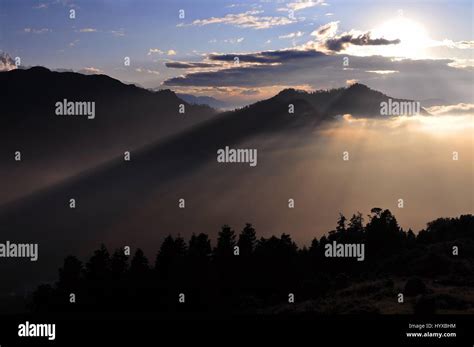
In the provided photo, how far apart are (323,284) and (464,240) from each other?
27596 mm

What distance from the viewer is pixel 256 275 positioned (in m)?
68.2

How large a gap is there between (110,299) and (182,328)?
31.2m

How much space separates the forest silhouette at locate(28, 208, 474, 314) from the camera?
2322 inches

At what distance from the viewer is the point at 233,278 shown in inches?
2699

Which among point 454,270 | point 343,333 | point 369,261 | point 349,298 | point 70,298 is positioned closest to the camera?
point 343,333

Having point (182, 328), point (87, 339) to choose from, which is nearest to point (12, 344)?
point (87, 339)

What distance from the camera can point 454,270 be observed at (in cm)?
6081

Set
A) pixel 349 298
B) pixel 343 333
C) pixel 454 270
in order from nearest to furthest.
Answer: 1. pixel 343 333
2. pixel 349 298
3. pixel 454 270

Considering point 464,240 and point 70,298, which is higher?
point 464,240

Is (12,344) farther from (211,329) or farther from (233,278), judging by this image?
(233,278)

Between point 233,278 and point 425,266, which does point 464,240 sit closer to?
point 425,266

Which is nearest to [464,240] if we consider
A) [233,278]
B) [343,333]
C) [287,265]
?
[287,265]

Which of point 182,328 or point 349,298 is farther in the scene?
point 349,298

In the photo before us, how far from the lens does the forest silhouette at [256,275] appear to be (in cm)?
5897
